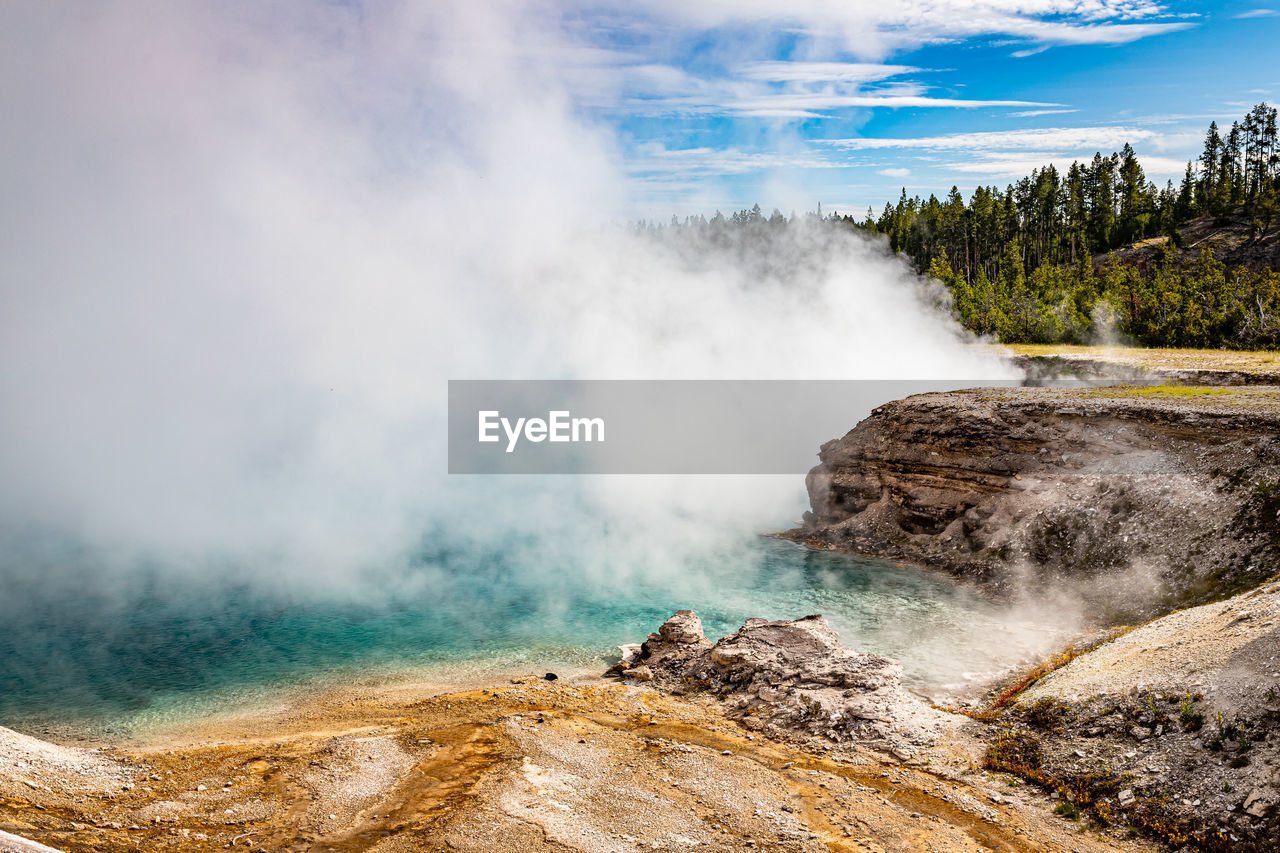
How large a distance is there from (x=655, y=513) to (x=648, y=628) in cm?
909

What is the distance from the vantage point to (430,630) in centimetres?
1677

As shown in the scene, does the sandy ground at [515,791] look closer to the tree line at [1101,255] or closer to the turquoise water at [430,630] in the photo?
the turquoise water at [430,630]

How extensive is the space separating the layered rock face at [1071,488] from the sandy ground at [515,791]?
854cm

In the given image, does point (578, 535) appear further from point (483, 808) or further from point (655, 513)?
point (483, 808)

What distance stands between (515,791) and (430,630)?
7.87m

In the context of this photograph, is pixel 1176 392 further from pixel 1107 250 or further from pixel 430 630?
pixel 1107 250

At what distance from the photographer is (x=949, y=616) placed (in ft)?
55.7

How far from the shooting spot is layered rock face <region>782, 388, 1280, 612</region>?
16.0 meters

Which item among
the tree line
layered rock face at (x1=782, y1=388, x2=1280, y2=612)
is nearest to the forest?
the tree line

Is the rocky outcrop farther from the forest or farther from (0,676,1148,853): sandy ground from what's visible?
the forest
